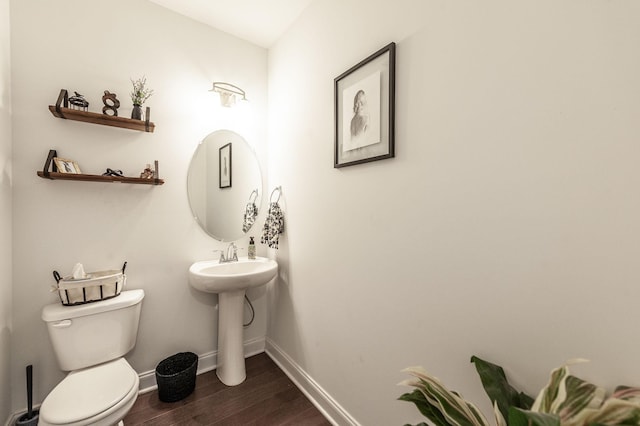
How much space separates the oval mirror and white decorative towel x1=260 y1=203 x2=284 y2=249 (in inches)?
7.5

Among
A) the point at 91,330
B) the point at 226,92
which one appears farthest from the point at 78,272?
the point at 226,92

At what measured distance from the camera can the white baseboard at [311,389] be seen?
4.87 feet

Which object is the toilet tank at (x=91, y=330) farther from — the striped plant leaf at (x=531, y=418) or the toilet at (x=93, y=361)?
the striped plant leaf at (x=531, y=418)

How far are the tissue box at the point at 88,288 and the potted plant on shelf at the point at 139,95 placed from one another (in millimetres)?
985

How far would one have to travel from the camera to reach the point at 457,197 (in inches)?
38.4

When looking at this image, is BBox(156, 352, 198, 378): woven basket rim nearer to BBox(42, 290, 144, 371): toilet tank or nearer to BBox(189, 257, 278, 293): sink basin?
BBox(42, 290, 144, 371): toilet tank

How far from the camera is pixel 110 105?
1.63 metres

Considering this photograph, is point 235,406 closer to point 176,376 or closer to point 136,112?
point 176,376

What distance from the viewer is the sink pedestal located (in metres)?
1.88

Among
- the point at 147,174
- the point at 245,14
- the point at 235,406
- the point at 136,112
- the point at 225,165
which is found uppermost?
the point at 245,14

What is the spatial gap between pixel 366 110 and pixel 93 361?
6.56ft

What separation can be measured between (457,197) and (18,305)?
2.31m

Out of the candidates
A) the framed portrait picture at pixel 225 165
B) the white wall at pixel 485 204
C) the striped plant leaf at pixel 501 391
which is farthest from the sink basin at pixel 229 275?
the striped plant leaf at pixel 501 391

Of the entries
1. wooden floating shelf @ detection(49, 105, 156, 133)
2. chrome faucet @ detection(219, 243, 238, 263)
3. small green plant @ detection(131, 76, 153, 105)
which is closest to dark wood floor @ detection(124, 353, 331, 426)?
chrome faucet @ detection(219, 243, 238, 263)
